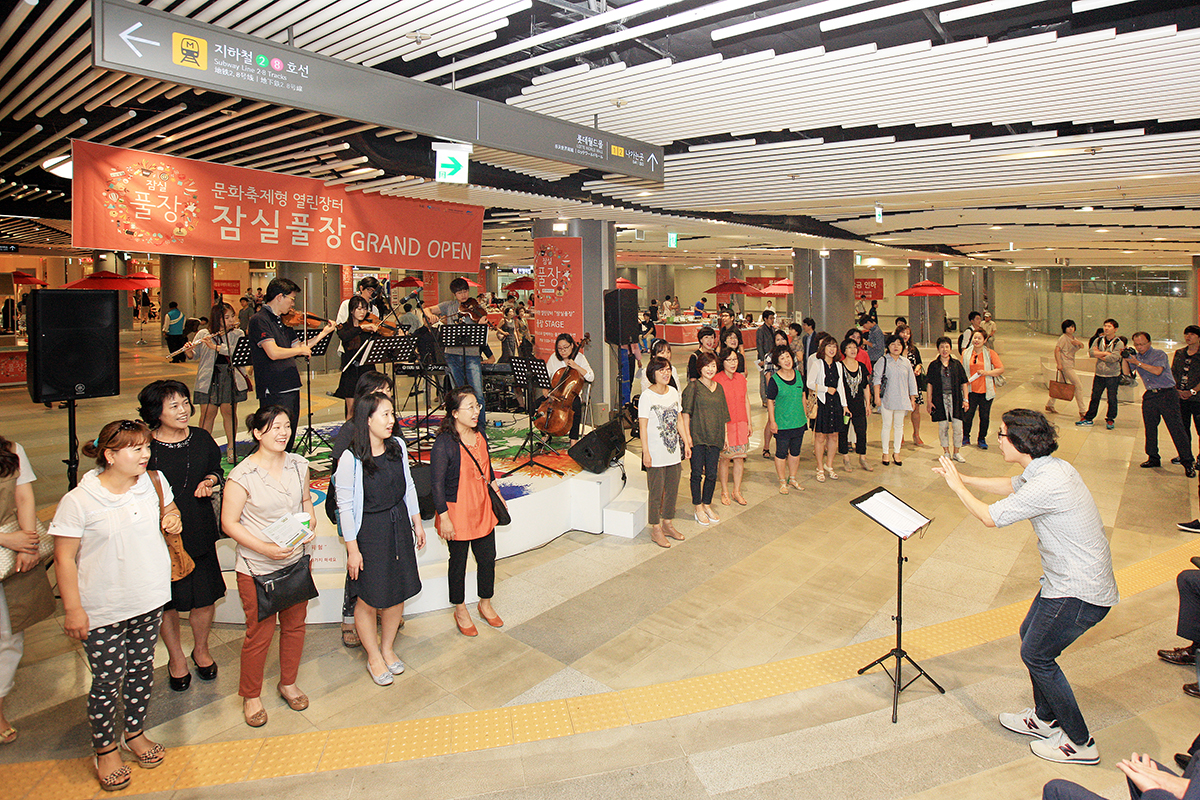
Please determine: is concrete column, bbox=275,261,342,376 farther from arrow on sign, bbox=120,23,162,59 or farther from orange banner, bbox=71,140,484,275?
arrow on sign, bbox=120,23,162,59

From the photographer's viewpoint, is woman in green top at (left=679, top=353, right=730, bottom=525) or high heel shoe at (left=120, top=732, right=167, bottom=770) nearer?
high heel shoe at (left=120, top=732, right=167, bottom=770)

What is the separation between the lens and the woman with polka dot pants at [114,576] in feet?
9.18

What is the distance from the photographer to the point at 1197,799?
6.11ft

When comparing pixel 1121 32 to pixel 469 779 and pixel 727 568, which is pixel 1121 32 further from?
pixel 469 779

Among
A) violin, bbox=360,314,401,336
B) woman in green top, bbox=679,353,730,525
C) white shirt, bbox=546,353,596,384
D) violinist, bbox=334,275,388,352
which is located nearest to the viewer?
woman in green top, bbox=679,353,730,525

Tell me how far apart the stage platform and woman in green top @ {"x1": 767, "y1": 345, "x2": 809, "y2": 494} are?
167cm

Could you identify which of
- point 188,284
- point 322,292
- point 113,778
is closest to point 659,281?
point 322,292

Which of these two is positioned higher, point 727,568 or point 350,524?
point 350,524

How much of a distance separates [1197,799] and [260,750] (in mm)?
3426

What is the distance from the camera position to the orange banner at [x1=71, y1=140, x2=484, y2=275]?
552cm

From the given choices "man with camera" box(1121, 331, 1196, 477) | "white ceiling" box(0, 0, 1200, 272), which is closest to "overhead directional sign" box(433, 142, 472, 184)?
"white ceiling" box(0, 0, 1200, 272)

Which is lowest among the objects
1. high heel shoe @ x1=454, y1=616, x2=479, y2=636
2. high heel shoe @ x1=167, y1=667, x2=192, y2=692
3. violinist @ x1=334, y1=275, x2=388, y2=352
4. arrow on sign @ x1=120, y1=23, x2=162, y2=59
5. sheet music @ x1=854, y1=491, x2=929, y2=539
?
high heel shoe @ x1=167, y1=667, x2=192, y2=692

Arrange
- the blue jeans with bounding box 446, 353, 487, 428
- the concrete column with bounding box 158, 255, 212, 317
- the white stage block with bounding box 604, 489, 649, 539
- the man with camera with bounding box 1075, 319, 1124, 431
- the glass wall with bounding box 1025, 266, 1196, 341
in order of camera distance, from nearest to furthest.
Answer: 1. the white stage block with bounding box 604, 489, 649, 539
2. the blue jeans with bounding box 446, 353, 487, 428
3. the man with camera with bounding box 1075, 319, 1124, 431
4. the concrete column with bounding box 158, 255, 212, 317
5. the glass wall with bounding box 1025, 266, 1196, 341

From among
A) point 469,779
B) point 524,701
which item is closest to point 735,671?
point 524,701
